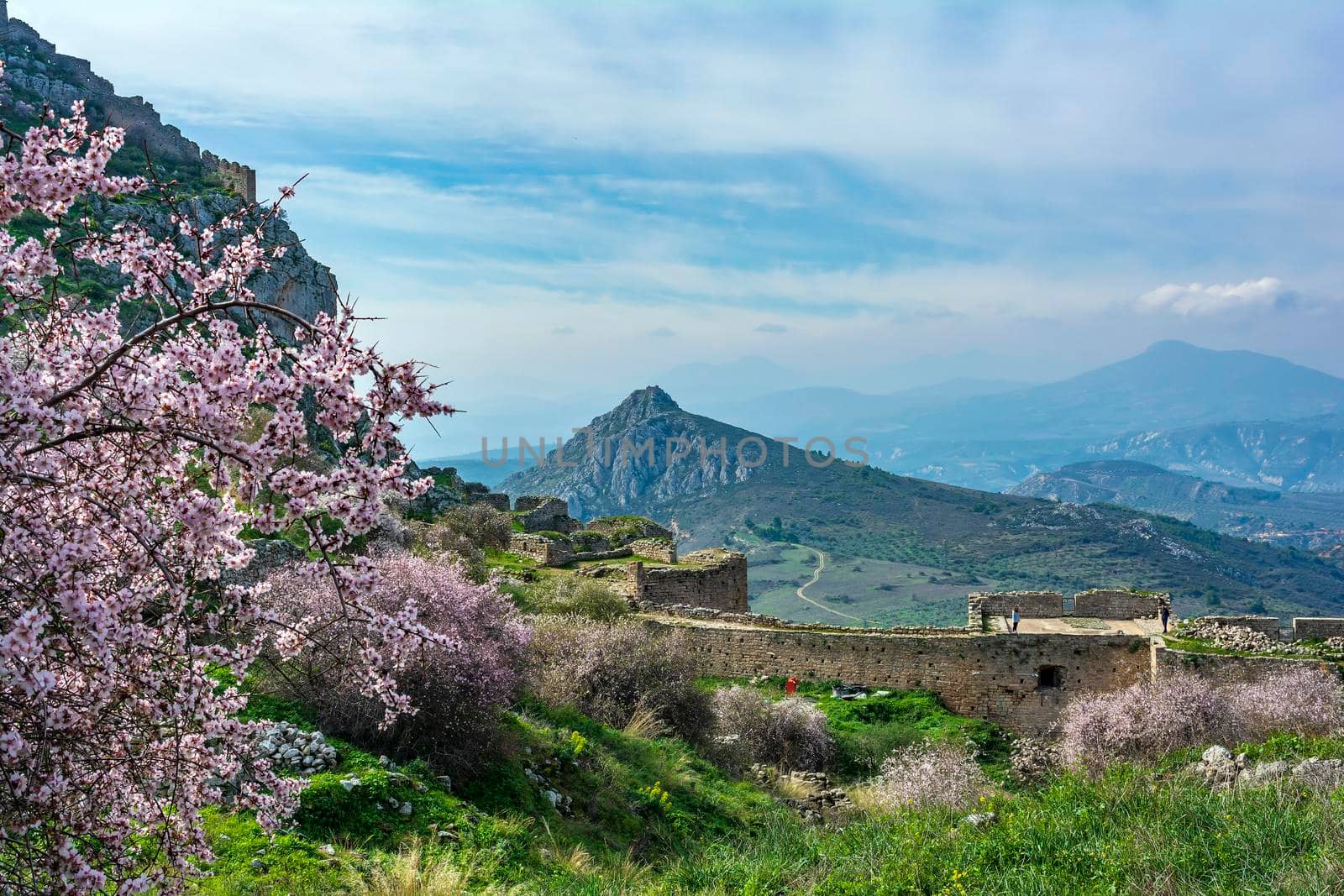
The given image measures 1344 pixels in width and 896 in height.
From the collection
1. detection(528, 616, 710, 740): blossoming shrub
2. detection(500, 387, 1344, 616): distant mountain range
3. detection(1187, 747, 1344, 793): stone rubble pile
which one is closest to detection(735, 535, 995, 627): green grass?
detection(500, 387, 1344, 616): distant mountain range

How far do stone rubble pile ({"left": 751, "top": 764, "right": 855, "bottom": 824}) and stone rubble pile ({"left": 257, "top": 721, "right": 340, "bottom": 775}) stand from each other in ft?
23.8

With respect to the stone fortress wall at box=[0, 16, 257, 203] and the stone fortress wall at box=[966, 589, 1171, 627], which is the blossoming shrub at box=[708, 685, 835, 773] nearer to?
the stone fortress wall at box=[966, 589, 1171, 627]

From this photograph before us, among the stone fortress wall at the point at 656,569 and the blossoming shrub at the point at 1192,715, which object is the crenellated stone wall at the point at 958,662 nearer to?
the blossoming shrub at the point at 1192,715

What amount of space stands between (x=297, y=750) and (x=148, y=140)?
179ft

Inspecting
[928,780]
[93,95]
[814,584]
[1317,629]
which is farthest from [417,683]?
[814,584]

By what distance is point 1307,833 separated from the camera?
8.16 m

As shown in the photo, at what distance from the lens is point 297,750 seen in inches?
417

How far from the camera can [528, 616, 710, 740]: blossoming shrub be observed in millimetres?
17219

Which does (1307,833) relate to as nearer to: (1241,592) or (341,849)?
(341,849)

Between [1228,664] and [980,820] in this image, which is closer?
[980,820]

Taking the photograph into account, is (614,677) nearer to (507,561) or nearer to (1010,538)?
(507,561)

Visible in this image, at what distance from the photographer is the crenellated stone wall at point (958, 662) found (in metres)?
21.8

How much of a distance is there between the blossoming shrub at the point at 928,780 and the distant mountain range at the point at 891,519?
67.1m

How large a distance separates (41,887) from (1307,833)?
8.94m
